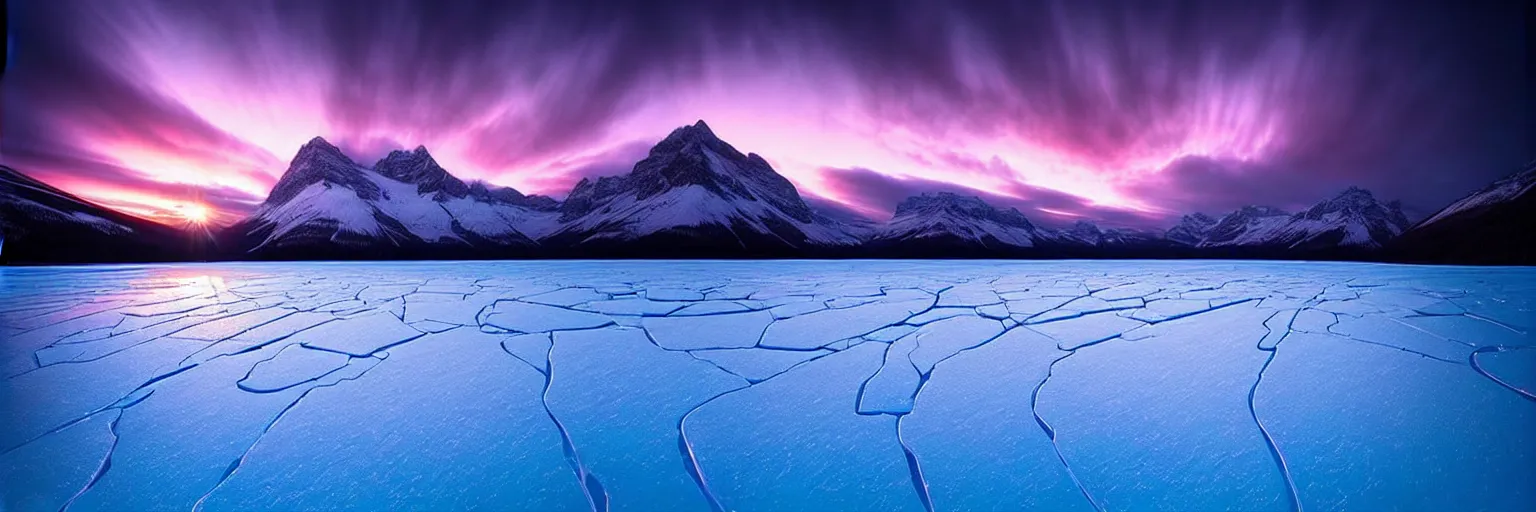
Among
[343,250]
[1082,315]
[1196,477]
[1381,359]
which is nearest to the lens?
[1196,477]

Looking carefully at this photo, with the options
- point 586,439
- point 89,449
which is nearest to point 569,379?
point 586,439

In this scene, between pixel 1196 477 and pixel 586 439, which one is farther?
pixel 586 439

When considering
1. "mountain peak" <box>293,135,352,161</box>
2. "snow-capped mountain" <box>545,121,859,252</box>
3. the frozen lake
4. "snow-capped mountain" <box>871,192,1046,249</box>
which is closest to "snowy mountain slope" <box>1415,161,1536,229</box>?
the frozen lake

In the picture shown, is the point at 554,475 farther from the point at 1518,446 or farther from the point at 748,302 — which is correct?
the point at 748,302

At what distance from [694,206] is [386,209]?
5815 cm

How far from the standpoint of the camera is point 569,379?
2682 mm

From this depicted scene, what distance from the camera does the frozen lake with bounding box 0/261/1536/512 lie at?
162 cm

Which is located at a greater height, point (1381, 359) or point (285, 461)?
point (1381, 359)

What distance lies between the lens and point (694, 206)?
87688mm

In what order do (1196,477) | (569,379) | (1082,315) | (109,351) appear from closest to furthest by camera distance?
(1196,477) → (569,379) → (109,351) → (1082,315)

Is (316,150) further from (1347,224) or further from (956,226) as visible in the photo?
(1347,224)

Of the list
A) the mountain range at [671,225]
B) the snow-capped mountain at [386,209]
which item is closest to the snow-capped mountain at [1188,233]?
the mountain range at [671,225]

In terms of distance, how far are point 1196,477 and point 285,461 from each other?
10.7ft

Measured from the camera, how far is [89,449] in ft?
6.17
